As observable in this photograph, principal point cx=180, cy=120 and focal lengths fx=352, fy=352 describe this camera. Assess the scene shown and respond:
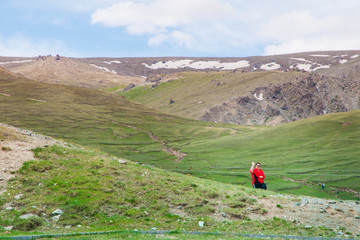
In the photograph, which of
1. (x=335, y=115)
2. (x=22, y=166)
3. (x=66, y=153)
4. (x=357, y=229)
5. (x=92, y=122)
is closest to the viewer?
(x=357, y=229)

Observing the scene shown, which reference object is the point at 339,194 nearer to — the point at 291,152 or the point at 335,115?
the point at 291,152

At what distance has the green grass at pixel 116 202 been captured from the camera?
2078 centimetres

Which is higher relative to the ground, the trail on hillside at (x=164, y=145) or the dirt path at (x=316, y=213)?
the dirt path at (x=316, y=213)

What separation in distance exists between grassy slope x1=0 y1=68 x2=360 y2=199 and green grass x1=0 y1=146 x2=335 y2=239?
39916 mm

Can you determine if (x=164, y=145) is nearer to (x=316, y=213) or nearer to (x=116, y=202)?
(x=116, y=202)

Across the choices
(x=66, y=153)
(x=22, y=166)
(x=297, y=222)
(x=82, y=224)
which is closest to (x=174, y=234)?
(x=82, y=224)

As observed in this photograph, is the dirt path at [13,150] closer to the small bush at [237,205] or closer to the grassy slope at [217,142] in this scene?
the small bush at [237,205]

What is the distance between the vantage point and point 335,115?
143 m

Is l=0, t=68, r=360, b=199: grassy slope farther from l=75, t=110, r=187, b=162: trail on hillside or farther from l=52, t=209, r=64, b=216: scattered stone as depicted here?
l=52, t=209, r=64, b=216: scattered stone

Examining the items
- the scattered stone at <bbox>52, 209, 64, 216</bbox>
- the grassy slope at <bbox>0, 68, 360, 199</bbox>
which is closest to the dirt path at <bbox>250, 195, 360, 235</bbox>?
the scattered stone at <bbox>52, 209, 64, 216</bbox>

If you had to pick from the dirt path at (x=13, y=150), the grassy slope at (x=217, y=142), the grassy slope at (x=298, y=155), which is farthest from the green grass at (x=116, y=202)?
the grassy slope at (x=217, y=142)

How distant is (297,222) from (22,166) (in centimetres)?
2043

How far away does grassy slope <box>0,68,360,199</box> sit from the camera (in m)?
74.1

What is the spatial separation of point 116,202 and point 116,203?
105 mm
